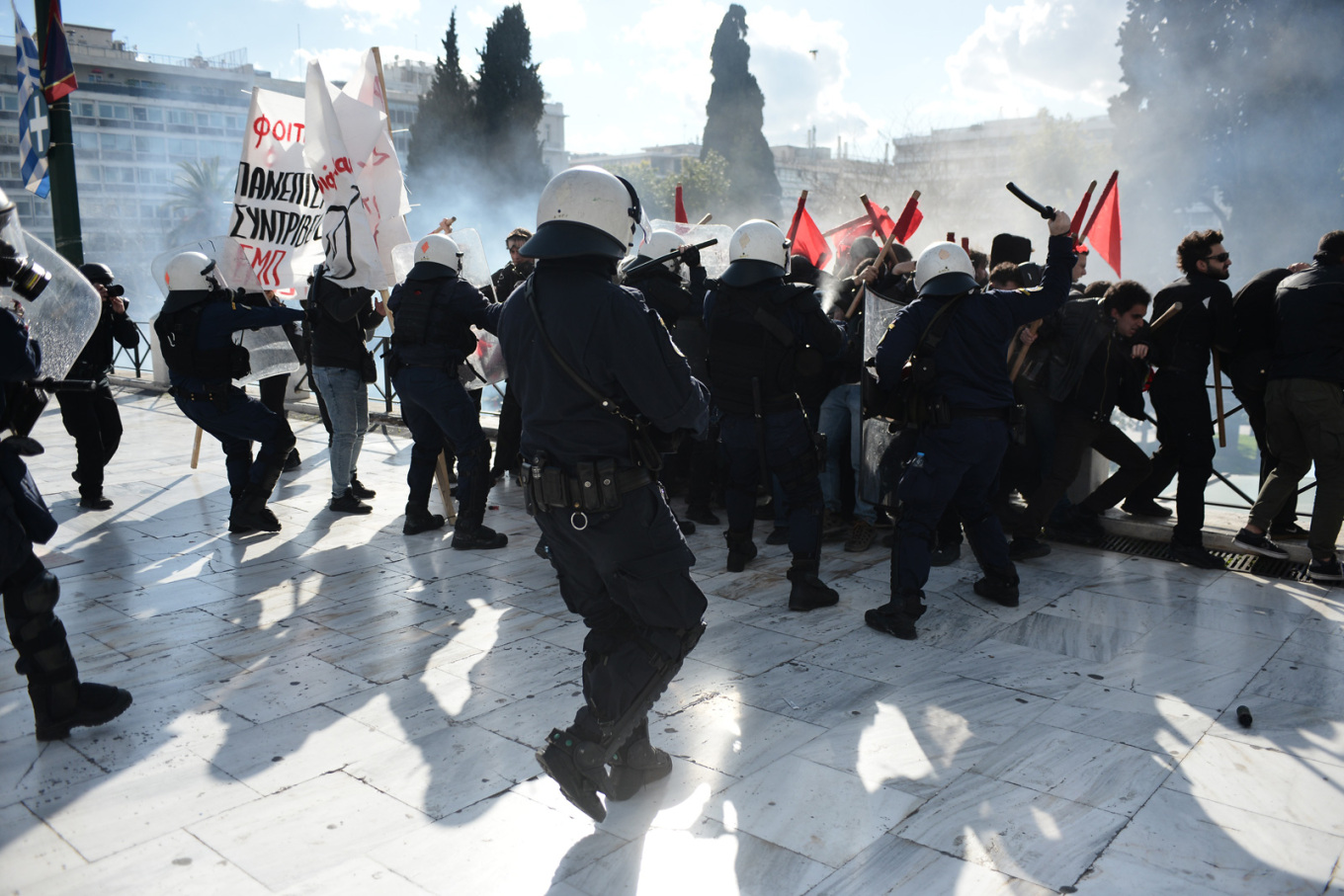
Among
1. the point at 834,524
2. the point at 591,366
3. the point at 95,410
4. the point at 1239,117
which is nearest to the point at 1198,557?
the point at 834,524

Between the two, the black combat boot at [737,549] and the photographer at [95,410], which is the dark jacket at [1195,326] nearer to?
the black combat boot at [737,549]

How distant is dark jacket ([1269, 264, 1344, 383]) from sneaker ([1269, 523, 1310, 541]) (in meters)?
1.26

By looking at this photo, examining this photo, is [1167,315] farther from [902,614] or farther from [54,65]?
[54,65]

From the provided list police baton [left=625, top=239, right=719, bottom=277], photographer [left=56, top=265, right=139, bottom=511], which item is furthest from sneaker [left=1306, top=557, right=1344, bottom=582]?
photographer [left=56, top=265, right=139, bottom=511]

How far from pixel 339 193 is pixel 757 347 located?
3.26 meters

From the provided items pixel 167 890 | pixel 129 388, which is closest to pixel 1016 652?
pixel 167 890

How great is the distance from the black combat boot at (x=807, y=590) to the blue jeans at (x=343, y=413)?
346cm

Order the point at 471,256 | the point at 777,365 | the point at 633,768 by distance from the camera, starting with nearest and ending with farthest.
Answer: the point at 633,768
the point at 777,365
the point at 471,256

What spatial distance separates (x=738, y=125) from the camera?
51469mm

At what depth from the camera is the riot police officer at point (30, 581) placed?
3.21 m

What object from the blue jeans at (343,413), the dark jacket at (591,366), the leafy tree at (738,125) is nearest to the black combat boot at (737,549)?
the dark jacket at (591,366)

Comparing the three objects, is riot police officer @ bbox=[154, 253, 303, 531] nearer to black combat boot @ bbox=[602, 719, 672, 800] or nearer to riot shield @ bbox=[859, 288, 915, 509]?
riot shield @ bbox=[859, 288, 915, 509]

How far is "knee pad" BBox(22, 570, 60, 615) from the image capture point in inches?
129

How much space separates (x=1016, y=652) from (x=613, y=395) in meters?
2.47
